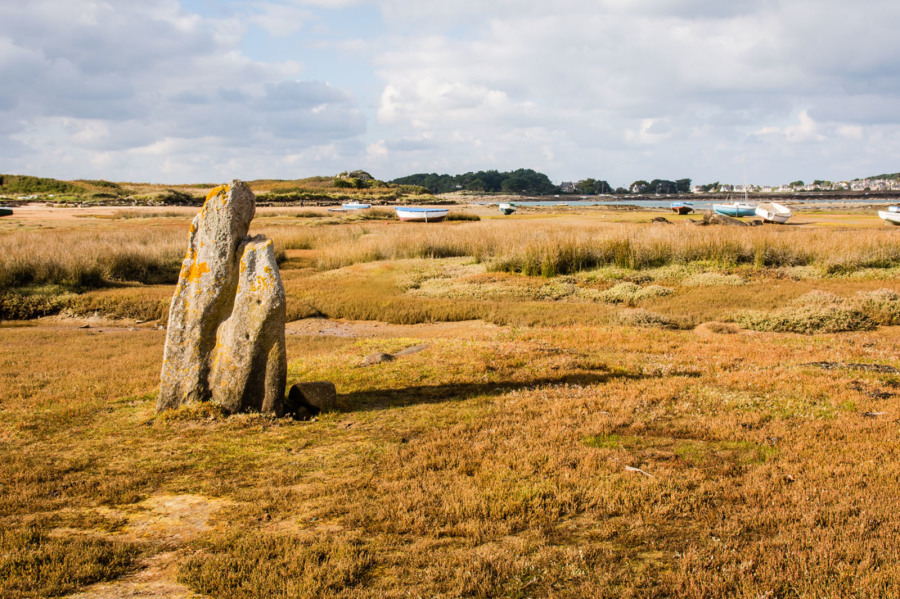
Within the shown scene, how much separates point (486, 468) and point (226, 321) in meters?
4.59

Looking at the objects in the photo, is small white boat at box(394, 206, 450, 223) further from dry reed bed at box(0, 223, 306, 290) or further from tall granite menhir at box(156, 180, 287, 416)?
tall granite menhir at box(156, 180, 287, 416)

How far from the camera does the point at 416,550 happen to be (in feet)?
16.9

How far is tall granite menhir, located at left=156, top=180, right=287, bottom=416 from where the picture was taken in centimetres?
903

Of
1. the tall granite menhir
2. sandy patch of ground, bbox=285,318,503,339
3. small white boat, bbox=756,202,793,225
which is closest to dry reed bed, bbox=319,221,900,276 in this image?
sandy patch of ground, bbox=285,318,503,339

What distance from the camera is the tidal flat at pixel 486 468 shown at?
4766mm

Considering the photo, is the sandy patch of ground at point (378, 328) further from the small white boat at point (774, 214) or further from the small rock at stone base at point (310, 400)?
the small white boat at point (774, 214)

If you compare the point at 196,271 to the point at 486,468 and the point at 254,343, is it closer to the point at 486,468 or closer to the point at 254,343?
the point at 254,343

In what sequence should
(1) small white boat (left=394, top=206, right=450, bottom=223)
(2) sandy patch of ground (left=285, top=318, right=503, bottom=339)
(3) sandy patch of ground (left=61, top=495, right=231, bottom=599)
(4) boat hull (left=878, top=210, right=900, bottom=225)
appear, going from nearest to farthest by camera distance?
(3) sandy patch of ground (left=61, top=495, right=231, bottom=599), (2) sandy patch of ground (left=285, top=318, right=503, bottom=339), (4) boat hull (left=878, top=210, right=900, bottom=225), (1) small white boat (left=394, top=206, right=450, bottom=223)

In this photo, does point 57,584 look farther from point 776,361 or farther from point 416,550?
point 776,361

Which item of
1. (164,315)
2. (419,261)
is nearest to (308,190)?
(419,261)

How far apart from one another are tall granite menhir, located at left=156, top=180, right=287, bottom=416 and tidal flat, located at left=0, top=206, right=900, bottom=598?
17.9 inches

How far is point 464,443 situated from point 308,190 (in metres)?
120

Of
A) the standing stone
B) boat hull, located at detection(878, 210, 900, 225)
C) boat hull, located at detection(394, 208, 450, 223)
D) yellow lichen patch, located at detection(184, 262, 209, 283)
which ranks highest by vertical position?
boat hull, located at detection(394, 208, 450, 223)

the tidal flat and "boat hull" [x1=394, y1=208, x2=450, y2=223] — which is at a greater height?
"boat hull" [x1=394, y1=208, x2=450, y2=223]
